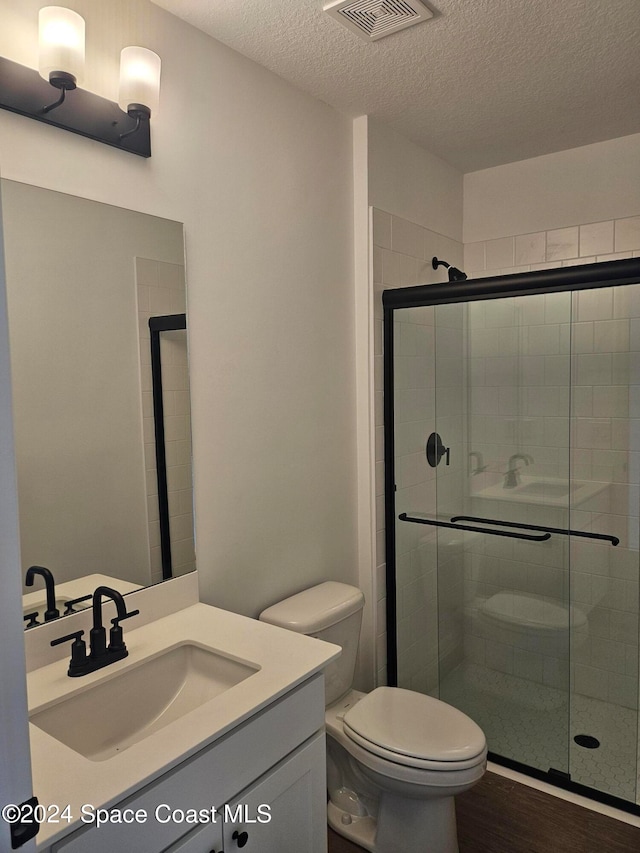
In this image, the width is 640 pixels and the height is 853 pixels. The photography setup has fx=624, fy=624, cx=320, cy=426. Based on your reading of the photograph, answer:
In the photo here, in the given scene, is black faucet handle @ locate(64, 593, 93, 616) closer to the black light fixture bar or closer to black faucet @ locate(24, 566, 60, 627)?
black faucet @ locate(24, 566, 60, 627)

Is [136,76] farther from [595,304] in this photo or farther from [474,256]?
[474,256]

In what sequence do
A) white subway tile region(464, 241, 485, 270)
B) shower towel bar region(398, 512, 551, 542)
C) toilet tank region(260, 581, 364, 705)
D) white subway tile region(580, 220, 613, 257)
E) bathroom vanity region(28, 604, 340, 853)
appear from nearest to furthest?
bathroom vanity region(28, 604, 340, 853) < toilet tank region(260, 581, 364, 705) < shower towel bar region(398, 512, 551, 542) < white subway tile region(580, 220, 613, 257) < white subway tile region(464, 241, 485, 270)

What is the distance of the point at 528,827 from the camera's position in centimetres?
209

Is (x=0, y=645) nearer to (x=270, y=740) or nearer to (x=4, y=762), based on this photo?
(x=4, y=762)

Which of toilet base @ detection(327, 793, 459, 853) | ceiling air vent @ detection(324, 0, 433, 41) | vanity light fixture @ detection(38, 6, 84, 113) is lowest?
toilet base @ detection(327, 793, 459, 853)

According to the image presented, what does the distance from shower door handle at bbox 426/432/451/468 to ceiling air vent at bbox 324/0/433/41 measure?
1.44m

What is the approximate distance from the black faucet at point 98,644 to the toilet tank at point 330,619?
0.61 meters

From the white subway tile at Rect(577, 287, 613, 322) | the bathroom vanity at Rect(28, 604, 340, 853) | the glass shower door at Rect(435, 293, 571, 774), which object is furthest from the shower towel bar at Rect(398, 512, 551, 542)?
the bathroom vanity at Rect(28, 604, 340, 853)

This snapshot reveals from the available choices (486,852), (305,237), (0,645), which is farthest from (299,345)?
(486,852)

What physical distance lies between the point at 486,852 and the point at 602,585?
3.17 ft

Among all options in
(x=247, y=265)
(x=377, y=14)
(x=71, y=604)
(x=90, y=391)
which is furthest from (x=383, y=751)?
(x=377, y=14)

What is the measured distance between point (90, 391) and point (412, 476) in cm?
145

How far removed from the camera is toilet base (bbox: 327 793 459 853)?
6.11ft

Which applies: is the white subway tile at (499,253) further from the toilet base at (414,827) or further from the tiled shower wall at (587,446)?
the toilet base at (414,827)
